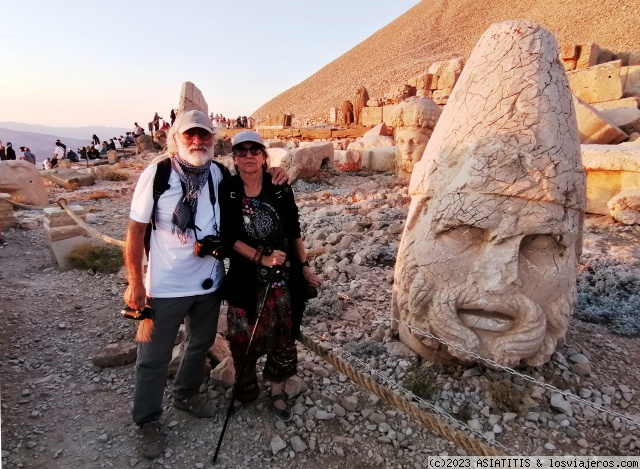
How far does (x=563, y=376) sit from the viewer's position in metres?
Result: 2.73

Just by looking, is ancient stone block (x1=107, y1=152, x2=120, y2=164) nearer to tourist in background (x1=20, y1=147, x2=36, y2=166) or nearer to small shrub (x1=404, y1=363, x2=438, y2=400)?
tourist in background (x1=20, y1=147, x2=36, y2=166)

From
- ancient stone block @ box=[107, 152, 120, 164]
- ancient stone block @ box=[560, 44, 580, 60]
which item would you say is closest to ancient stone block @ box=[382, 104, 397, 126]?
ancient stone block @ box=[560, 44, 580, 60]

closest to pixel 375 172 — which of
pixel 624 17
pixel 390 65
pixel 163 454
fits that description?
pixel 163 454

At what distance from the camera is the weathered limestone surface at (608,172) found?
18.8ft

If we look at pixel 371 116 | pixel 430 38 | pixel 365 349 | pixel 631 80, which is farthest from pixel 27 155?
pixel 430 38

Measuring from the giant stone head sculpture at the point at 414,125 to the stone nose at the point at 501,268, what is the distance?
21.1 ft

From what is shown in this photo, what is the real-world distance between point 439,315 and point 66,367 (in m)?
2.69

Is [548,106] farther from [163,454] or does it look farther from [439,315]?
[163,454]

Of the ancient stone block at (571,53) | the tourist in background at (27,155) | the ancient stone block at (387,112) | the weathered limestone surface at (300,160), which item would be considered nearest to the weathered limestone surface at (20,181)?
the weathered limestone surface at (300,160)

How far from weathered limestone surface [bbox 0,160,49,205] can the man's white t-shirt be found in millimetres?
8547

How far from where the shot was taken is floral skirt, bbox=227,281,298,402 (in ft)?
7.68

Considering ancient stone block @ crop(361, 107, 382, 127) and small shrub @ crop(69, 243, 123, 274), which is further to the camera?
ancient stone block @ crop(361, 107, 382, 127)

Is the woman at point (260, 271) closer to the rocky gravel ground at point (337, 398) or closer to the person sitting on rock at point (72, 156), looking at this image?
the rocky gravel ground at point (337, 398)

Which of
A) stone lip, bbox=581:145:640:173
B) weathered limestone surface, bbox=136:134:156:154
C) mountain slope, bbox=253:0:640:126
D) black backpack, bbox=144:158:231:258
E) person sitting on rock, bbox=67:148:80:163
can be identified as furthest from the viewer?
mountain slope, bbox=253:0:640:126
